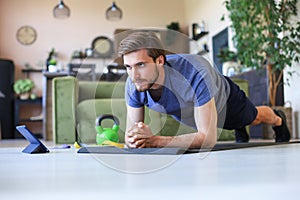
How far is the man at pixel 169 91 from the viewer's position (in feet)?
4.94

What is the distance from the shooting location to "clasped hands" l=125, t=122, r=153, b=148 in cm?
157

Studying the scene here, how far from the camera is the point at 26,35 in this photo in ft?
26.2

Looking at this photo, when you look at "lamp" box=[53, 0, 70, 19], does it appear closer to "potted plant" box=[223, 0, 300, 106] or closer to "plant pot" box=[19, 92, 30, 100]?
"plant pot" box=[19, 92, 30, 100]

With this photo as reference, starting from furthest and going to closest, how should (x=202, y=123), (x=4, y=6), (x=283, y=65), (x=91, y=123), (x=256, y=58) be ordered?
(x=4, y=6) < (x=256, y=58) < (x=283, y=65) < (x=91, y=123) < (x=202, y=123)

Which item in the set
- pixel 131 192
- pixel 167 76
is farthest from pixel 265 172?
pixel 167 76

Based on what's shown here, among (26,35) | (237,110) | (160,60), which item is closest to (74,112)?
(237,110)

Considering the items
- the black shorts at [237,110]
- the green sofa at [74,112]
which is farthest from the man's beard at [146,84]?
the green sofa at [74,112]

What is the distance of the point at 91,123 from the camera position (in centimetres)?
324

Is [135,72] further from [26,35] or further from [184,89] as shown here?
[26,35]

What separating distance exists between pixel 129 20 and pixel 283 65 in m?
4.99

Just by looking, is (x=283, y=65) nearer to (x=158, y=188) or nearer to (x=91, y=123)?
(x=91, y=123)

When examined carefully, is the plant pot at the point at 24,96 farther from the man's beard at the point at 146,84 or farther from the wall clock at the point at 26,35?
the man's beard at the point at 146,84

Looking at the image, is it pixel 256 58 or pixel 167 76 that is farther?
pixel 256 58

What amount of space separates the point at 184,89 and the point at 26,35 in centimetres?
694
